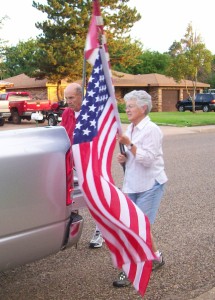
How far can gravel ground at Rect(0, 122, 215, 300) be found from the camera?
12.2 feet

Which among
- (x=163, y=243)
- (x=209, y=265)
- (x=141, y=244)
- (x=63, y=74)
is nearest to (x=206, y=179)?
(x=163, y=243)

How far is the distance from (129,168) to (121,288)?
1.02 meters

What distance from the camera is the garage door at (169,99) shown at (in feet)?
137

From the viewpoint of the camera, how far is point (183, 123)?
22.3 metres

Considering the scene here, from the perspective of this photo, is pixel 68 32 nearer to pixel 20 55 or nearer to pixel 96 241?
pixel 20 55

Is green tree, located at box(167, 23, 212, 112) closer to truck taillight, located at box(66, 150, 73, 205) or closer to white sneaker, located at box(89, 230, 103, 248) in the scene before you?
white sneaker, located at box(89, 230, 103, 248)

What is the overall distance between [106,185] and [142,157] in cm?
62

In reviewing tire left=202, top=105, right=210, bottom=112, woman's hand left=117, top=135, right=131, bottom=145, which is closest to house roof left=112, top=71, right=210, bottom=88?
tire left=202, top=105, right=210, bottom=112

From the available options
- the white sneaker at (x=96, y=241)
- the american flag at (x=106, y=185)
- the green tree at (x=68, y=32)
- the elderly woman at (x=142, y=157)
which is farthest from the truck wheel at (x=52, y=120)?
the american flag at (x=106, y=185)

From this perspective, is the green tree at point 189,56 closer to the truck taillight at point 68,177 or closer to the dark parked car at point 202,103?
the dark parked car at point 202,103

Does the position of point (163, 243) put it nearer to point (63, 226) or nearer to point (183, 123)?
point (63, 226)

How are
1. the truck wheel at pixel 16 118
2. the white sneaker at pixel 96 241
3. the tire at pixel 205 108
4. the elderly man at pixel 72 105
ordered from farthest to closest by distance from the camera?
the tire at pixel 205 108 < the truck wheel at pixel 16 118 < the white sneaker at pixel 96 241 < the elderly man at pixel 72 105

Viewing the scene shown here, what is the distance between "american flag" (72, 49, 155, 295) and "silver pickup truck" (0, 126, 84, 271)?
0.51ft

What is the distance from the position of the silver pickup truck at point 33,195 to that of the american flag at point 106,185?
156 mm
